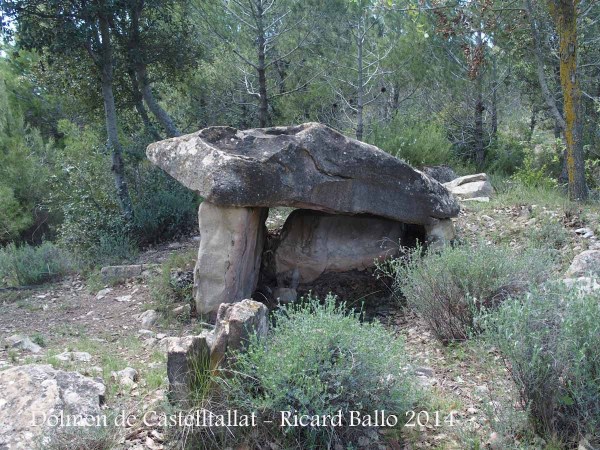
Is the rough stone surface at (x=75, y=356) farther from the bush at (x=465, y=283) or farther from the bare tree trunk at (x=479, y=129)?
the bare tree trunk at (x=479, y=129)

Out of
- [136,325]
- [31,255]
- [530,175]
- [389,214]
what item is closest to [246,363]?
[136,325]

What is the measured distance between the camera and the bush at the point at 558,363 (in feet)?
9.21

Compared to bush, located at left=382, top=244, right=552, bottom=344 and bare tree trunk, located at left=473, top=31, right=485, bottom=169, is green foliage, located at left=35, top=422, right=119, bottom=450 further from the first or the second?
bare tree trunk, located at left=473, top=31, right=485, bottom=169

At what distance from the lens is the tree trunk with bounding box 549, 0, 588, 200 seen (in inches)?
270

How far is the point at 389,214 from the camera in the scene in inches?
234

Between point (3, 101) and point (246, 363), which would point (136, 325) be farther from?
point (3, 101)

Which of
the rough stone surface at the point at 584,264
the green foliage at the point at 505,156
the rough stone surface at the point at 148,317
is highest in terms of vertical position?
the green foliage at the point at 505,156

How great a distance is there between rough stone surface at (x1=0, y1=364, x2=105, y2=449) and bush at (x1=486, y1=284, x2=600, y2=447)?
2147 millimetres

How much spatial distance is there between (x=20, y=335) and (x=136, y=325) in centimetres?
97

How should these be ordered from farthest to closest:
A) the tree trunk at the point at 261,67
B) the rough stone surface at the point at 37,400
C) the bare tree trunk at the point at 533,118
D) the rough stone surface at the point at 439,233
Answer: the bare tree trunk at the point at 533,118, the tree trunk at the point at 261,67, the rough stone surface at the point at 439,233, the rough stone surface at the point at 37,400

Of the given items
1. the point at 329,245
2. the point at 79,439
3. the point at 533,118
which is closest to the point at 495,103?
the point at 533,118

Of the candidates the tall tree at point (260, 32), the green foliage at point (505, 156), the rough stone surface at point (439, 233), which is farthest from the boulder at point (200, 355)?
the green foliage at point (505, 156)

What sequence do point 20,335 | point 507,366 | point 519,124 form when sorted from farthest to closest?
point 519,124 < point 20,335 < point 507,366

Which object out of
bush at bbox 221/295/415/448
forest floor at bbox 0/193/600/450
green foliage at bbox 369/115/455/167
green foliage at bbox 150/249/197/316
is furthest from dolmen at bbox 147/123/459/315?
green foliage at bbox 369/115/455/167
